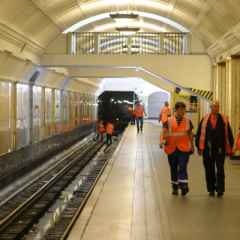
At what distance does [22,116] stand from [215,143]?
50.0ft

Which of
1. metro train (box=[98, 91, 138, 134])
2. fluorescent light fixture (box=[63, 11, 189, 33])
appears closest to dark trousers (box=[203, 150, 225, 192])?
fluorescent light fixture (box=[63, 11, 189, 33])

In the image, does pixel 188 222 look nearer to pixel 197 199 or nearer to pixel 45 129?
pixel 197 199

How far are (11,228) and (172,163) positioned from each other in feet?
10.8

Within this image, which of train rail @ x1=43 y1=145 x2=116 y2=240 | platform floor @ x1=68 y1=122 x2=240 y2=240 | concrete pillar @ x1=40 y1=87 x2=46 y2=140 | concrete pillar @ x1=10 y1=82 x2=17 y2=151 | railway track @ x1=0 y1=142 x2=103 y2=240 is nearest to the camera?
platform floor @ x1=68 y1=122 x2=240 y2=240

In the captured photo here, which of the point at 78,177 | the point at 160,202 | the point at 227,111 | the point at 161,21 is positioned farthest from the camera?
the point at 161,21

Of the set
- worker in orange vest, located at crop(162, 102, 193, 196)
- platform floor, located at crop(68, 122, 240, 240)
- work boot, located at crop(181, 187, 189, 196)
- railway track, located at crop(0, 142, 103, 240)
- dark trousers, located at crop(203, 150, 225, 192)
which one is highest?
worker in orange vest, located at crop(162, 102, 193, 196)

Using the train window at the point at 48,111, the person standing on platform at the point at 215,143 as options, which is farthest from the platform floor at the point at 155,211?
the train window at the point at 48,111

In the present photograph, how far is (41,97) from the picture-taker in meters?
31.5

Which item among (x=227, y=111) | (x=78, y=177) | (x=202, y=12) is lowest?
(x=78, y=177)

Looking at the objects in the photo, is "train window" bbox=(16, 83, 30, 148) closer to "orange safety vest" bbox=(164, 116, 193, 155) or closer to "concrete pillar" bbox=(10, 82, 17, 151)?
"concrete pillar" bbox=(10, 82, 17, 151)

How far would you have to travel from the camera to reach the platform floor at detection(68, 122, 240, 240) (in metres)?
9.56

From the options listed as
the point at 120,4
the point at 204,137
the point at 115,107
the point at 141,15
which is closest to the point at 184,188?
the point at 204,137

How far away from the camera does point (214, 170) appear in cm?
1281

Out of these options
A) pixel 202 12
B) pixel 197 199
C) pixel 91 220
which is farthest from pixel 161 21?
pixel 91 220
